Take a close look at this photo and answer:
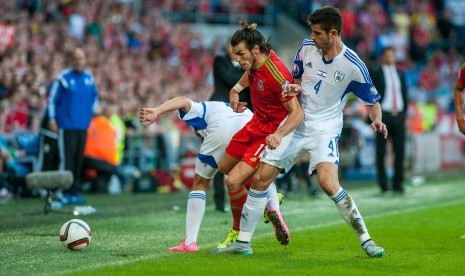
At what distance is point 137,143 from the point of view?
20078mm

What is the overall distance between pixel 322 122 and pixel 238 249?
4.59ft

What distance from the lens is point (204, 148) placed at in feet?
30.7

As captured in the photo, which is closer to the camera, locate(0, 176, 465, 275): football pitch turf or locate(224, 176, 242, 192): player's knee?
locate(0, 176, 465, 275): football pitch turf

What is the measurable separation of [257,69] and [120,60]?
1479 cm

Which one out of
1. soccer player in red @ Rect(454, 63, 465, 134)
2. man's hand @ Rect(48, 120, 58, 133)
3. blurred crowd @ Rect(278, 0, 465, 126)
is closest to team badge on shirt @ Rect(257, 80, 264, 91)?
soccer player in red @ Rect(454, 63, 465, 134)

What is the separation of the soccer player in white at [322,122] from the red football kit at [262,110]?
185mm

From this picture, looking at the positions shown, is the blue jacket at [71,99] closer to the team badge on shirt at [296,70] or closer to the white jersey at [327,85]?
the team badge on shirt at [296,70]

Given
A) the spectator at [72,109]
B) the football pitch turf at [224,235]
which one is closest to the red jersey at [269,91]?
the football pitch turf at [224,235]

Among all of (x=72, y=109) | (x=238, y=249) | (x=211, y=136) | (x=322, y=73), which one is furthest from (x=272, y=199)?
(x=72, y=109)

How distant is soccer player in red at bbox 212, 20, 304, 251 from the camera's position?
8.66m

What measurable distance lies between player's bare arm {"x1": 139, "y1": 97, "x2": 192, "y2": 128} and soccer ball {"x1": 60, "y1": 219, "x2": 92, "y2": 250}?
53.6 inches

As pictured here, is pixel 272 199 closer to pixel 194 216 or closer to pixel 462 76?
pixel 194 216

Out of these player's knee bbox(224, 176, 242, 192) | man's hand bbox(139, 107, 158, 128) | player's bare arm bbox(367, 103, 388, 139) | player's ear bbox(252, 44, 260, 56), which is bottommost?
player's knee bbox(224, 176, 242, 192)

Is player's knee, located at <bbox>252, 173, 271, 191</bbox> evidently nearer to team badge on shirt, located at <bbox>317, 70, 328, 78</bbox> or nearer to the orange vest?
team badge on shirt, located at <bbox>317, 70, 328, 78</bbox>
